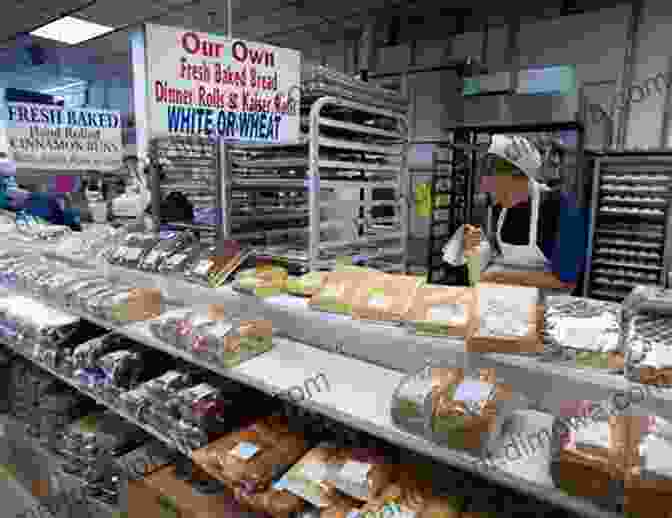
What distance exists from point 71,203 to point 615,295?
5476 mm

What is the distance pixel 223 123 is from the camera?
80.3 inches

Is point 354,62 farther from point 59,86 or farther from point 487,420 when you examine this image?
point 59,86

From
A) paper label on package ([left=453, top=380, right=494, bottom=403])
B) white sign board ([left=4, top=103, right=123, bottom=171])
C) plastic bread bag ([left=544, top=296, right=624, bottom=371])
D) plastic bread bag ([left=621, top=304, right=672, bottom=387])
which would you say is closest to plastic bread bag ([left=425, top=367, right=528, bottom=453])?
paper label on package ([left=453, top=380, right=494, bottom=403])

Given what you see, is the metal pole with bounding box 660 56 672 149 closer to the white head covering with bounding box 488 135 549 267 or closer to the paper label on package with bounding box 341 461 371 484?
the white head covering with bounding box 488 135 549 267

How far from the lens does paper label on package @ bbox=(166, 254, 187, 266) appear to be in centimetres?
216

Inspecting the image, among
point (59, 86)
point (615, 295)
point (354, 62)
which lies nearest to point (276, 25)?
point (354, 62)

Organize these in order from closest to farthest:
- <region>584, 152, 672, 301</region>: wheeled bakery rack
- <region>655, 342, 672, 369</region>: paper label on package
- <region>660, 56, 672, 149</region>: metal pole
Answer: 1. <region>655, 342, 672, 369</region>: paper label on package
2. <region>584, 152, 672, 301</region>: wheeled bakery rack
3. <region>660, 56, 672, 149</region>: metal pole

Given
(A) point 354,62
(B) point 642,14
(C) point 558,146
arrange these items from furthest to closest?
(A) point 354,62, (B) point 642,14, (C) point 558,146

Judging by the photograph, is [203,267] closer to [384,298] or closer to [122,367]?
[122,367]

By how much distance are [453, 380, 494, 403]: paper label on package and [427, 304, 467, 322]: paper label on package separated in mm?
242

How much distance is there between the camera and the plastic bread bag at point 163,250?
2240 mm

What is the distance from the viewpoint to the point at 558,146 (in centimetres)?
392

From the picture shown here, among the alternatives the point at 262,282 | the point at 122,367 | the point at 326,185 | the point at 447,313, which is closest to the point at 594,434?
the point at 447,313

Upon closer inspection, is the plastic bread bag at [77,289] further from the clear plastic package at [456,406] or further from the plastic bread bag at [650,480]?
the plastic bread bag at [650,480]
